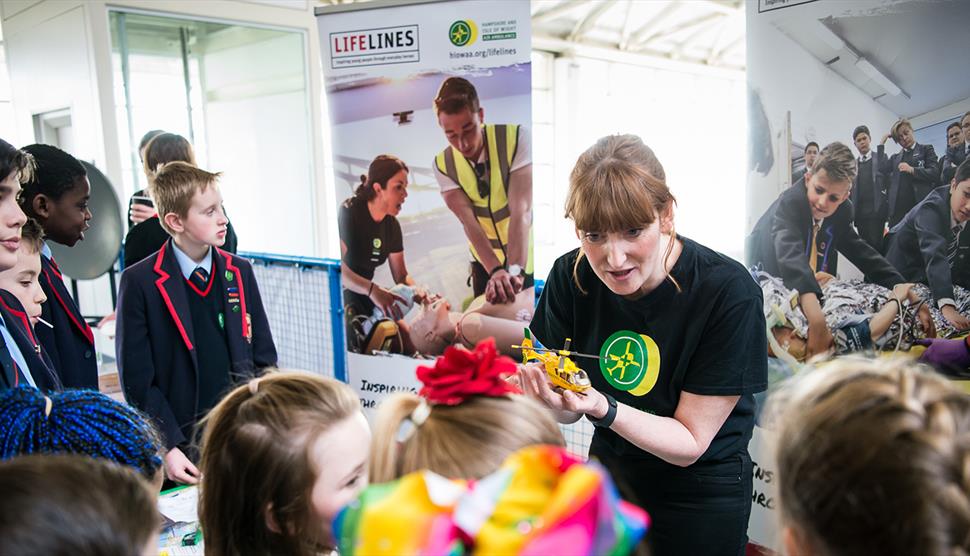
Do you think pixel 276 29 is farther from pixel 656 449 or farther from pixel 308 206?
pixel 656 449

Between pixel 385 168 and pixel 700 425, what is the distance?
6.49 ft

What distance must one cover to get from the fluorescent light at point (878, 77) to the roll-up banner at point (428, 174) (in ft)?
3.84

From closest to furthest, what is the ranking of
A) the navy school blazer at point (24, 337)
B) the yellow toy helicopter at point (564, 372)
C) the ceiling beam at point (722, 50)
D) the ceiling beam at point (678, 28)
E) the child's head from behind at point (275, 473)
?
the child's head from behind at point (275, 473) < the yellow toy helicopter at point (564, 372) < the navy school blazer at point (24, 337) < the ceiling beam at point (678, 28) < the ceiling beam at point (722, 50)

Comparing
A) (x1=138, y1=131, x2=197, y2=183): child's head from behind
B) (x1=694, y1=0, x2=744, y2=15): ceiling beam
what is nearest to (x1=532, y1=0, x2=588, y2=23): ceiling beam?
(x1=694, y1=0, x2=744, y2=15): ceiling beam

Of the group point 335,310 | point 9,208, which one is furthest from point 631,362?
point 335,310

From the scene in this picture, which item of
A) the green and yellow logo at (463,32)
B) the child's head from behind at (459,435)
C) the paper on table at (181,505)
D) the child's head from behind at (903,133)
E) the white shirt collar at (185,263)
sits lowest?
the paper on table at (181,505)

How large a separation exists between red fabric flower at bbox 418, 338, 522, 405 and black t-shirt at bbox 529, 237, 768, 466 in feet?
2.15

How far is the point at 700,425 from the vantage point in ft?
4.82

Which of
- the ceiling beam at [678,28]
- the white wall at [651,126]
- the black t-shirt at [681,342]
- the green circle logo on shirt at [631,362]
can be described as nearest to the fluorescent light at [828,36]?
the black t-shirt at [681,342]

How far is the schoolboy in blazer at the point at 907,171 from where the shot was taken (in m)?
1.89

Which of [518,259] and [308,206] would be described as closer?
[518,259]

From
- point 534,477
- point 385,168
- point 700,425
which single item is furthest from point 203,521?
point 385,168

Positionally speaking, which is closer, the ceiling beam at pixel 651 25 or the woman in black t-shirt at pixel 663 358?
the woman in black t-shirt at pixel 663 358

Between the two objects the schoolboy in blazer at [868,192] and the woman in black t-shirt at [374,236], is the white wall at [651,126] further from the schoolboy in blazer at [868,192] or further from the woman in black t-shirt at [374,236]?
the schoolboy in blazer at [868,192]
